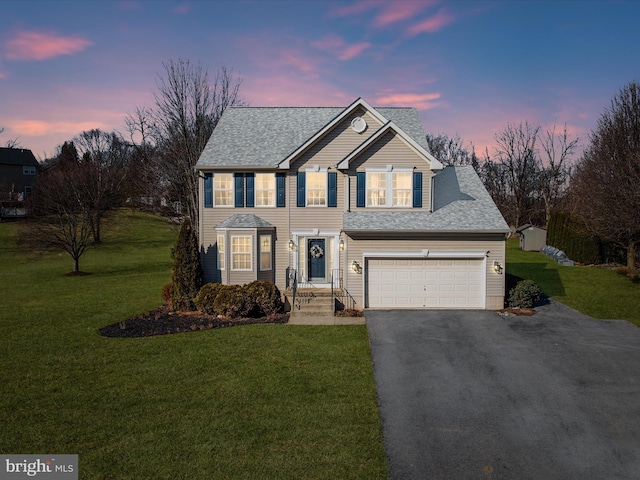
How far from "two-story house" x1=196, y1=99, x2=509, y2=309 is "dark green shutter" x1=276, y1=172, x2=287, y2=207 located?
0.15ft

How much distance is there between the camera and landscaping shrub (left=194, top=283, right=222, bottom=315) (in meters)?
19.0

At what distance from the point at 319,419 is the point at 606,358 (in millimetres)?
9369

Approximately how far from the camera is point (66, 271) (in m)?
33.8

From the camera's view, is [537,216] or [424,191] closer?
[424,191]

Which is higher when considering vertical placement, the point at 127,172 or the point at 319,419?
the point at 127,172

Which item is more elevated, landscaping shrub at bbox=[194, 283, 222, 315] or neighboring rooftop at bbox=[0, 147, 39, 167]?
neighboring rooftop at bbox=[0, 147, 39, 167]

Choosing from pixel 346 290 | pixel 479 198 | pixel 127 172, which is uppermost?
pixel 127 172

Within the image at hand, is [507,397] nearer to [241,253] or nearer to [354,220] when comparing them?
[354,220]

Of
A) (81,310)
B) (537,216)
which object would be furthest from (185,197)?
(537,216)

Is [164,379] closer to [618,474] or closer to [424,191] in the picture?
[618,474]

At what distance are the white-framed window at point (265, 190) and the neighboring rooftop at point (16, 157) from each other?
6118 centimetres

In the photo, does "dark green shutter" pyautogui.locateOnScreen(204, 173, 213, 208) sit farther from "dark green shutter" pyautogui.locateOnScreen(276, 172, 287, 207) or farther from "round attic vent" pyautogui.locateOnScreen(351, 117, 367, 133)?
"round attic vent" pyautogui.locateOnScreen(351, 117, 367, 133)

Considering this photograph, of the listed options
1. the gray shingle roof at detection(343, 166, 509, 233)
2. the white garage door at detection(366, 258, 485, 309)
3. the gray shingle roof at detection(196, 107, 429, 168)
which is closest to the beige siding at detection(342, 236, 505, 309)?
the white garage door at detection(366, 258, 485, 309)

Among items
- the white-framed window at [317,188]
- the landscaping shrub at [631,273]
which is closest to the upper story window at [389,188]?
the white-framed window at [317,188]
